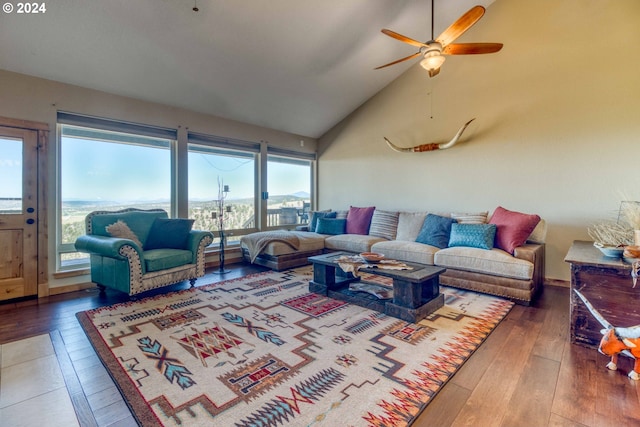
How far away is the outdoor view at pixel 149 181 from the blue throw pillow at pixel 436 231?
2.86 meters

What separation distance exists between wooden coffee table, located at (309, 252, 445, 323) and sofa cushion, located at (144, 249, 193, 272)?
1545 millimetres

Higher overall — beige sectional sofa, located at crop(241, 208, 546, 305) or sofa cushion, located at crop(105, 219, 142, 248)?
sofa cushion, located at crop(105, 219, 142, 248)

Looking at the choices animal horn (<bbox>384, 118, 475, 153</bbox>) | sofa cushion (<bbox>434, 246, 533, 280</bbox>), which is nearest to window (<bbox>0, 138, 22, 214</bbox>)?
sofa cushion (<bbox>434, 246, 533, 280</bbox>)

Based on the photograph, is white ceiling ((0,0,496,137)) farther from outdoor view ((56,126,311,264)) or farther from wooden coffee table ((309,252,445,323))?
wooden coffee table ((309,252,445,323))

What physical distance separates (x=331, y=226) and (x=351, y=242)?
0.77m

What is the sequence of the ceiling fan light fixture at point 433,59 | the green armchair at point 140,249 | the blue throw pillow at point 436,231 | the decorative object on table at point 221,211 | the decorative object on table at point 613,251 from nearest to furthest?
the decorative object on table at point 613,251, the ceiling fan light fixture at point 433,59, the green armchair at point 140,249, the blue throw pillow at point 436,231, the decorative object on table at point 221,211

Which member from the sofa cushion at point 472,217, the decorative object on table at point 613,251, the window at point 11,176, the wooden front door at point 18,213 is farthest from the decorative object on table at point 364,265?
the window at point 11,176

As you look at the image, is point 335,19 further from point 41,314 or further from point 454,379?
point 41,314

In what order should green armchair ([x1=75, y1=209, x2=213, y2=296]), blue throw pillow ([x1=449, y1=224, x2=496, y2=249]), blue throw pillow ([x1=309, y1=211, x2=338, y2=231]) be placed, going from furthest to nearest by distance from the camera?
blue throw pillow ([x1=309, y1=211, x2=338, y2=231]), blue throw pillow ([x1=449, y1=224, x2=496, y2=249]), green armchair ([x1=75, y1=209, x2=213, y2=296])

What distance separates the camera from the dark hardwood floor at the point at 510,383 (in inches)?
57.2

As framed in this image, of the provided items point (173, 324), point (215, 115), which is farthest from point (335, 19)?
point (173, 324)

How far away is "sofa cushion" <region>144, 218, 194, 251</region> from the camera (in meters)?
3.72

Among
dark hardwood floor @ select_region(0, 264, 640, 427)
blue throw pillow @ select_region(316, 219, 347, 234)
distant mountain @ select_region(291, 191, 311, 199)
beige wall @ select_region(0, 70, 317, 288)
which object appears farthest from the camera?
distant mountain @ select_region(291, 191, 311, 199)

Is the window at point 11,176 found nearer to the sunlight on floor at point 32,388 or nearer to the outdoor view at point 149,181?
the outdoor view at point 149,181
